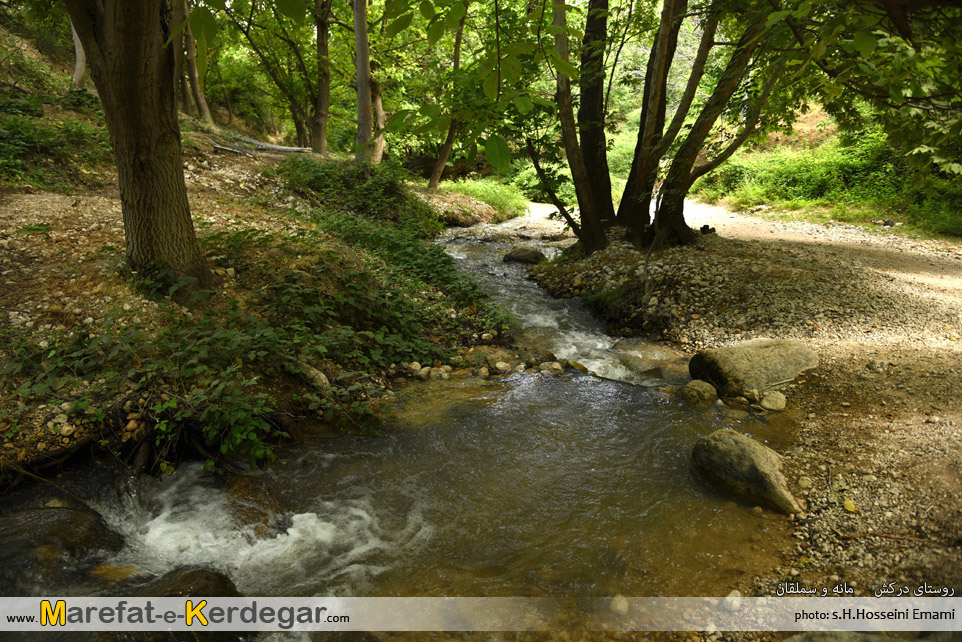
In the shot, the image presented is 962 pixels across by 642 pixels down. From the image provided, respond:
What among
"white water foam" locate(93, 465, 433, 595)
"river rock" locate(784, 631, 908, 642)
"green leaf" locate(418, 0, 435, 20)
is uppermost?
"green leaf" locate(418, 0, 435, 20)

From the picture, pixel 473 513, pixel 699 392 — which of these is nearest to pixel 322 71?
pixel 699 392

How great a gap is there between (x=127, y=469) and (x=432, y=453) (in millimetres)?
2094

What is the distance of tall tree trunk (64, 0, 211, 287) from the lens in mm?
3373

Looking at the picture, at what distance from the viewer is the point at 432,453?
3713mm

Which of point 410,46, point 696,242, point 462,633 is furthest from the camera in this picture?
point 410,46

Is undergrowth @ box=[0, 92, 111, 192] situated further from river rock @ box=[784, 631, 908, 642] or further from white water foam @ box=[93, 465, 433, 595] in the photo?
river rock @ box=[784, 631, 908, 642]

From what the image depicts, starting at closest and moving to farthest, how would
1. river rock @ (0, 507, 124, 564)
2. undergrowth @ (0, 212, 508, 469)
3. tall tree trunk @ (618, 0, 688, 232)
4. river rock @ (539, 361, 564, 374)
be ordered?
river rock @ (0, 507, 124, 564), undergrowth @ (0, 212, 508, 469), river rock @ (539, 361, 564, 374), tall tree trunk @ (618, 0, 688, 232)

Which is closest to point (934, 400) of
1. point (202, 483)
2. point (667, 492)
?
point (667, 492)

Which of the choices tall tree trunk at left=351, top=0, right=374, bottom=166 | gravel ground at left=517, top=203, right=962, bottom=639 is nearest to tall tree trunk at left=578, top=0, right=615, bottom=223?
gravel ground at left=517, top=203, right=962, bottom=639

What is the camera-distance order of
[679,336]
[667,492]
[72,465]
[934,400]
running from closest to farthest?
[72,465], [667,492], [934,400], [679,336]

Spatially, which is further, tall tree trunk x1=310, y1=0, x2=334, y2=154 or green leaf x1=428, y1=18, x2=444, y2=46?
tall tree trunk x1=310, y1=0, x2=334, y2=154

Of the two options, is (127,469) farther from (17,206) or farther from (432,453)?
(17,206)

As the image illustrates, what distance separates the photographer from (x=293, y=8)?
118 centimetres

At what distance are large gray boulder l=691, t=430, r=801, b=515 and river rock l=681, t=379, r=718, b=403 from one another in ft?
3.05
